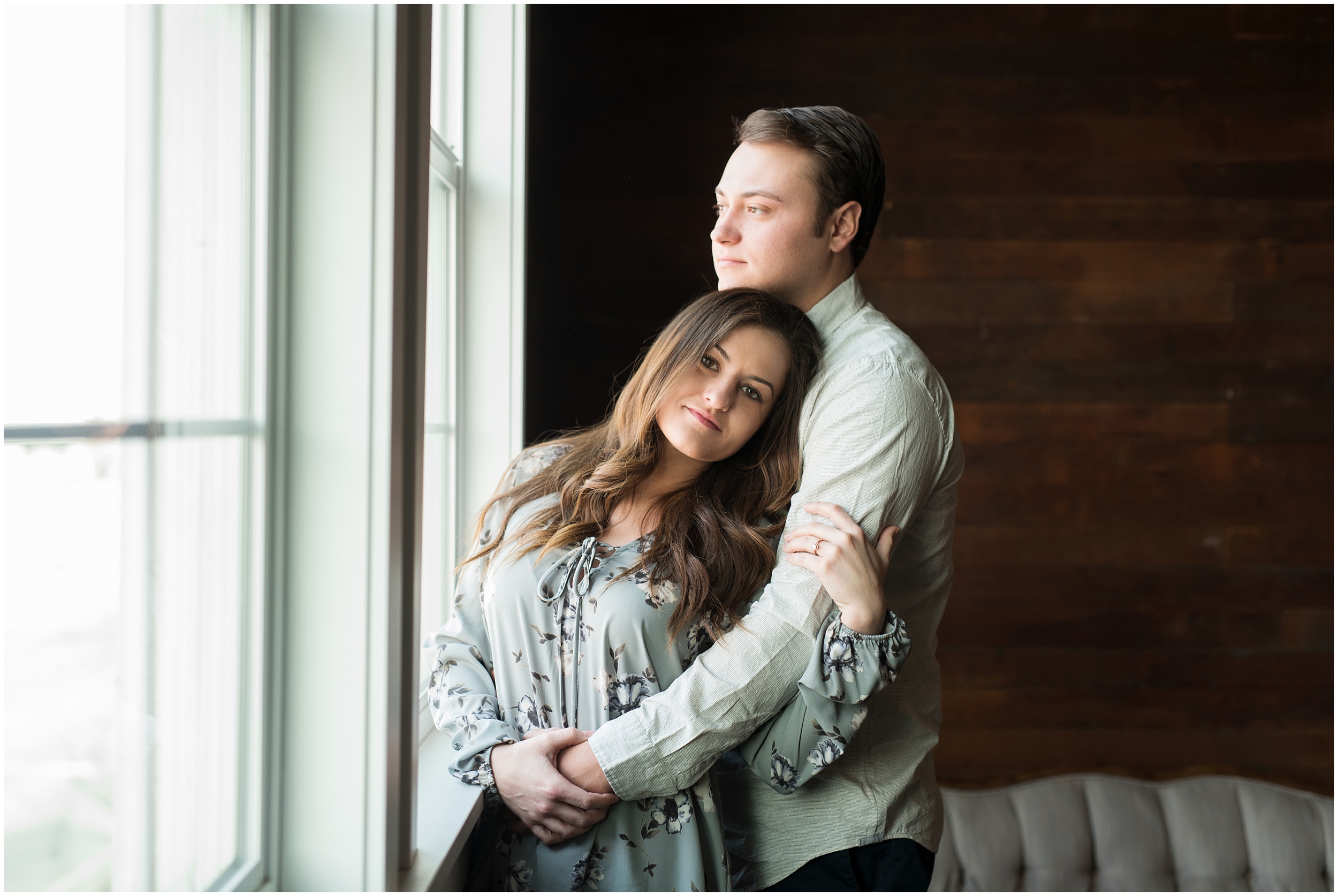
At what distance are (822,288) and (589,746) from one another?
692 millimetres

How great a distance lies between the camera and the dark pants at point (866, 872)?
118 cm

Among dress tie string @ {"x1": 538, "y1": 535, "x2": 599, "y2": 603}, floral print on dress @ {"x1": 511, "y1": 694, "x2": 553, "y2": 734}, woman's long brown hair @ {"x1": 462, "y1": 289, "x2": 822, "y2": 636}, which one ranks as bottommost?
floral print on dress @ {"x1": 511, "y1": 694, "x2": 553, "y2": 734}

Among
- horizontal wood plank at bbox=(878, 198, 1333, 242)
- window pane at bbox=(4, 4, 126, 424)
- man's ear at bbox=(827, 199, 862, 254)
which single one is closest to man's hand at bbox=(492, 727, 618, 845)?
window pane at bbox=(4, 4, 126, 424)

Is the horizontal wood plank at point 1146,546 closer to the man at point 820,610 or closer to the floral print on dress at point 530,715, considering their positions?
the man at point 820,610

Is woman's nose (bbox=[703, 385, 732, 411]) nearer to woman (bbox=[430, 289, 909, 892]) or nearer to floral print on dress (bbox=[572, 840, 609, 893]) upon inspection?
woman (bbox=[430, 289, 909, 892])

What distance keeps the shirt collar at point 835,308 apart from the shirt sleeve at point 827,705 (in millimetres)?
423

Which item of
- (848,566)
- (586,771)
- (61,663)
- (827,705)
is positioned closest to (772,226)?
(848,566)

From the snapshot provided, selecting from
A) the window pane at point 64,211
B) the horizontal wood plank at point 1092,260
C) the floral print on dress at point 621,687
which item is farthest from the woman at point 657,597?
the horizontal wood plank at point 1092,260

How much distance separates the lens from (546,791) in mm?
1047

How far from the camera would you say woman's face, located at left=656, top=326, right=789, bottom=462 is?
1.18 metres

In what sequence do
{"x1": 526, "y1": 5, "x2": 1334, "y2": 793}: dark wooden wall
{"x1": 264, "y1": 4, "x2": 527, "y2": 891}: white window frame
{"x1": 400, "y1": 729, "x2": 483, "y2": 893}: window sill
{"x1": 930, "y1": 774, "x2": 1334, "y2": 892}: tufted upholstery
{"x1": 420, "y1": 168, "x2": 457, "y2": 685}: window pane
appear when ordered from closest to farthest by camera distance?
{"x1": 264, "y1": 4, "x2": 527, "y2": 891}: white window frame → {"x1": 400, "y1": 729, "x2": 483, "y2": 893}: window sill → {"x1": 420, "y1": 168, "x2": 457, "y2": 685}: window pane → {"x1": 930, "y1": 774, "x2": 1334, "y2": 892}: tufted upholstery → {"x1": 526, "y1": 5, "x2": 1334, "y2": 793}: dark wooden wall

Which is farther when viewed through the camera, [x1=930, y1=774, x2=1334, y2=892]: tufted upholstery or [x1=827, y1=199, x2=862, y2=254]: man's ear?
[x1=930, y1=774, x2=1334, y2=892]: tufted upholstery

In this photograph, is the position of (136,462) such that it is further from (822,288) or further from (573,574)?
Answer: (822,288)

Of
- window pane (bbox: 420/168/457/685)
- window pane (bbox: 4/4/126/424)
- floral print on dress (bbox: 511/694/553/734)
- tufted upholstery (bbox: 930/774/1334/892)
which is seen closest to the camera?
window pane (bbox: 4/4/126/424)
